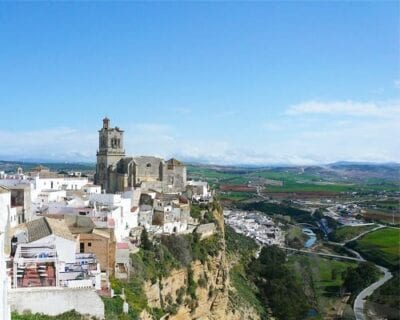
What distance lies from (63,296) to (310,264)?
4731 cm

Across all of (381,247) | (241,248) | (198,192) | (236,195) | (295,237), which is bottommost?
(381,247)

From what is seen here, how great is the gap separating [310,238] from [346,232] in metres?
5.20

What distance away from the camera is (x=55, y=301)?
16031 mm

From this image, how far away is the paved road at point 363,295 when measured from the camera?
150 ft

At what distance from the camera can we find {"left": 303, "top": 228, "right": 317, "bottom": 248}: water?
2995 inches

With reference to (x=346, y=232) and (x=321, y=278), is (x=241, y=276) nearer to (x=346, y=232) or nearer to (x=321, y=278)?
(x=321, y=278)

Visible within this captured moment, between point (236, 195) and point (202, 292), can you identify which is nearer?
point (202, 292)

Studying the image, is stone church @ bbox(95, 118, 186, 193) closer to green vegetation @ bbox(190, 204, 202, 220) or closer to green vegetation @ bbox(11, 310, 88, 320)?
green vegetation @ bbox(190, 204, 202, 220)

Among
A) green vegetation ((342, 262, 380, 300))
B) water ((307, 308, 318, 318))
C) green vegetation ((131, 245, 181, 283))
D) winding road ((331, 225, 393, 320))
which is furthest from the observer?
green vegetation ((342, 262, 380, 300))

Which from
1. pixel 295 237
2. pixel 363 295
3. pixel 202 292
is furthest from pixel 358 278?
pixel 202 292

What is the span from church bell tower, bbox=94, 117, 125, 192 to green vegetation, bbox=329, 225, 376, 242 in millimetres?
49434

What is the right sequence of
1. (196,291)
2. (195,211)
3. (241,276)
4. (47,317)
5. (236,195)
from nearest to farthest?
(47,317) < (196,291) < (195,211) < (241,276) < (236,195)

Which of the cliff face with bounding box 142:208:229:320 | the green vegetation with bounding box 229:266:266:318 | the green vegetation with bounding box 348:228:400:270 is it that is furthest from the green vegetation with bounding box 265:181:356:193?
the cliff face with bounding box 142:208:229:320

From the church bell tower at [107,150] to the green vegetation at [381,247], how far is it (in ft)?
127
